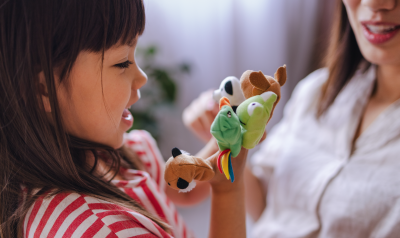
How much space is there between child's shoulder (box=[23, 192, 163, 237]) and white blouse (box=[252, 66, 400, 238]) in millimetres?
430

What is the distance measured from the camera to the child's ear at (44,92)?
1.52 ft

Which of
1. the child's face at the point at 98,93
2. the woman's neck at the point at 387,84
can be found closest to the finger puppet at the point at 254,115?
the child's face at the point at 98,93

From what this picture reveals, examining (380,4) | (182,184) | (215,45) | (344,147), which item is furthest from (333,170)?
(215,45)

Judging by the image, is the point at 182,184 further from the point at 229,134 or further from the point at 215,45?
the point at 215,45

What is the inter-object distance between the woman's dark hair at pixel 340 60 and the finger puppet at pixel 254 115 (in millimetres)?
490

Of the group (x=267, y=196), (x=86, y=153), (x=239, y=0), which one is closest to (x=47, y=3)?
(x=86, y=153)

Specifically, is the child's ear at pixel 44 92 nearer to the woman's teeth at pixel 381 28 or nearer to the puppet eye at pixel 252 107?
the puppet eye at pixel 252 107

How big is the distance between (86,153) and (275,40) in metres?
1.64

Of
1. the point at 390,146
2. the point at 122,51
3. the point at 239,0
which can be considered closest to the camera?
the point at 122,51

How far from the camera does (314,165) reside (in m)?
0.77

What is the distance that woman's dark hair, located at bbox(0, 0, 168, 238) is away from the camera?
1.40 feet

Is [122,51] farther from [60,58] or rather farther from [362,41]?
[362,41]

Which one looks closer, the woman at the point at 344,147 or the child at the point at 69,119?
the child at the point at 69,119

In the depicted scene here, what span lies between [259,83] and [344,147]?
1.40 ft
